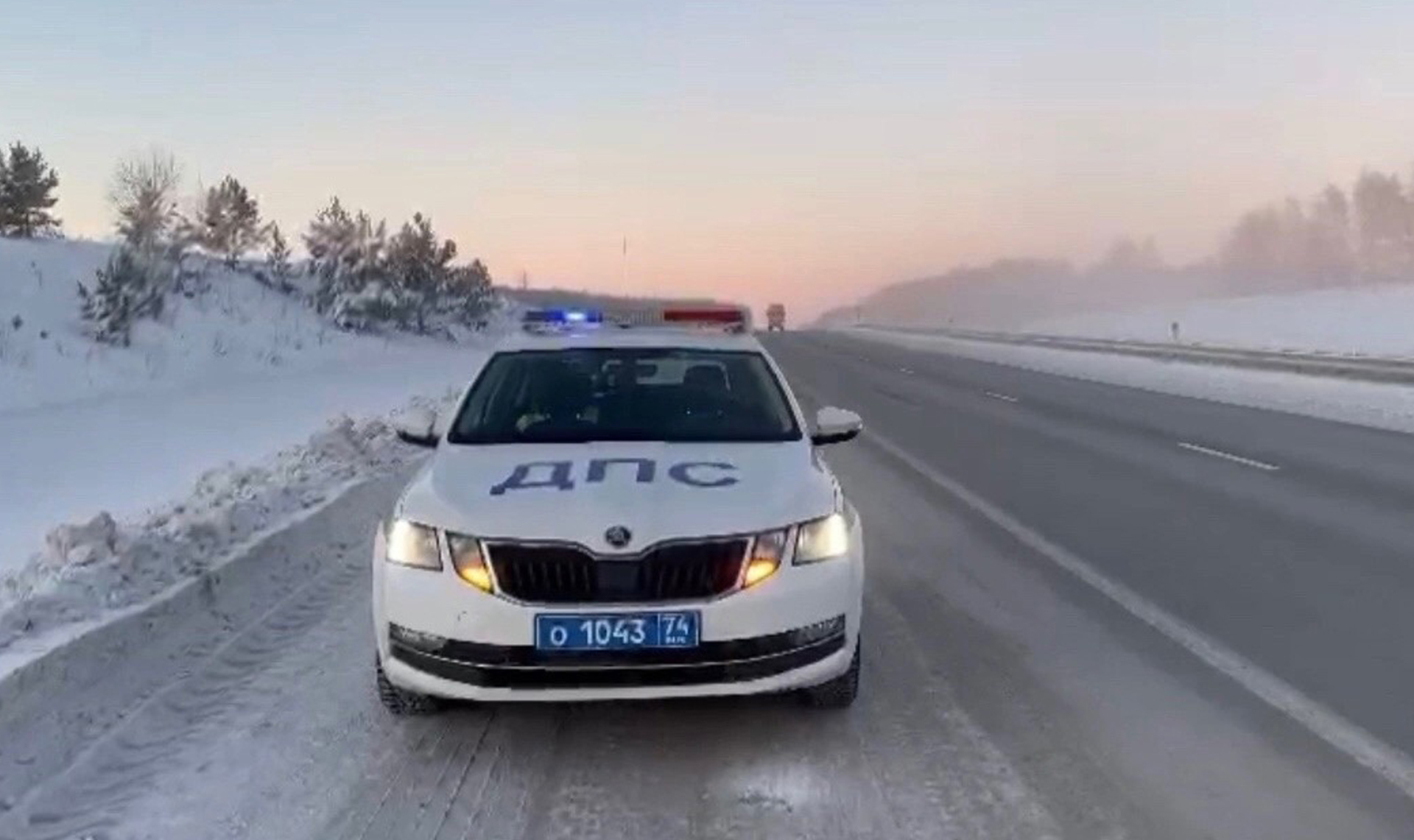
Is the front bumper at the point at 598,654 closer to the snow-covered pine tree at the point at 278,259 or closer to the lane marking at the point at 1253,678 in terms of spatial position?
the lane marking at the point at 1253,678

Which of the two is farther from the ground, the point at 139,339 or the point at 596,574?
the point at 596,574

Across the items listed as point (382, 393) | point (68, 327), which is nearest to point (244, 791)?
point (382, 393)

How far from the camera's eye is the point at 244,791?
4.09 m

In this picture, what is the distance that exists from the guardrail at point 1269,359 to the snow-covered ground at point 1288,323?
591cm

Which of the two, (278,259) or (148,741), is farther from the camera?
(278,259)

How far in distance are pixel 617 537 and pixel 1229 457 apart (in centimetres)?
1158

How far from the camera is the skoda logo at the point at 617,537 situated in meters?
4.28

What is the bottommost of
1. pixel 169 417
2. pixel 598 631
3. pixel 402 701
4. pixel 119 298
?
pixel 169 417

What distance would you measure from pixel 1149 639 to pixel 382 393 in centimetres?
2198

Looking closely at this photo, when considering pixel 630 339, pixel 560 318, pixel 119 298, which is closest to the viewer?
pixel 630 339

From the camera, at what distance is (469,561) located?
4359mm

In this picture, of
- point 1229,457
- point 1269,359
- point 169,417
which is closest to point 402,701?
point 1229,457

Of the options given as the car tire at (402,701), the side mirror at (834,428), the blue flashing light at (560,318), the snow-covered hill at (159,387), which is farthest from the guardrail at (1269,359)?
the car tire at (402,701)

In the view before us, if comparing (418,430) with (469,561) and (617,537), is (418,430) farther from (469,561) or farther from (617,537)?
(617,537)
